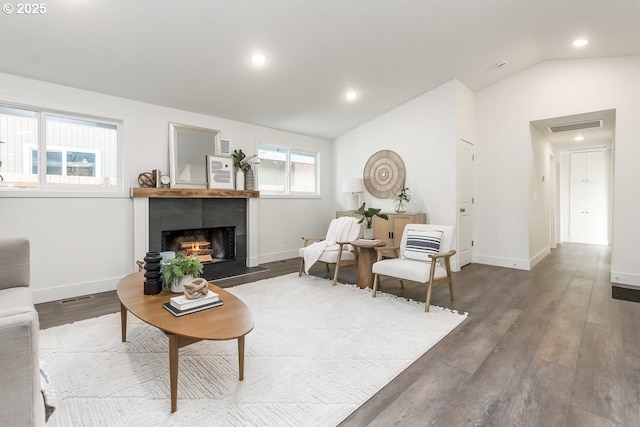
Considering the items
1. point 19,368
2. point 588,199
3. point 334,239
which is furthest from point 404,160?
point 588,199

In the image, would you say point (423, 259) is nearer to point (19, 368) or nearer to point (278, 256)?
point (278, 256)

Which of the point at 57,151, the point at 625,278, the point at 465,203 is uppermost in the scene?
the point at 57,151

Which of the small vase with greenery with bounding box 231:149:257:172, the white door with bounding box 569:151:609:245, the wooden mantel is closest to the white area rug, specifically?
the wooden mantel

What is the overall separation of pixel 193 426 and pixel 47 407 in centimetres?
67

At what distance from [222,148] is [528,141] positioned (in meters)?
4.74

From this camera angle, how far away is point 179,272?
87.7 inches

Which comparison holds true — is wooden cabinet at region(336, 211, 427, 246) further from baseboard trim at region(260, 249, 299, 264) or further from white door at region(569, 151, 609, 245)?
white door at region(569, 151, 609, 245)

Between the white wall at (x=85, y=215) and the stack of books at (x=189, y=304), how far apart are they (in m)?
2.30

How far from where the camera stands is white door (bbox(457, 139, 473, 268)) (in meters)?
4.94

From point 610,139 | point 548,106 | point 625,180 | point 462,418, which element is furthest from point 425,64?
point 610,139

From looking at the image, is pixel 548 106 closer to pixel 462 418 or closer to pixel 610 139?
pixel 610 139

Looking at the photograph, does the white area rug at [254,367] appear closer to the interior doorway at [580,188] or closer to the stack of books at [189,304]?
the stack of books at [189,304]

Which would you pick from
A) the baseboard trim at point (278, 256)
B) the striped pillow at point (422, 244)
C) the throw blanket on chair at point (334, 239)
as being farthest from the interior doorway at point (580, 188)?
the baseboard trim at point (278, 256)

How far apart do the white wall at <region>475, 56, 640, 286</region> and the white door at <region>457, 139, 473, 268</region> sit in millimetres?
180
